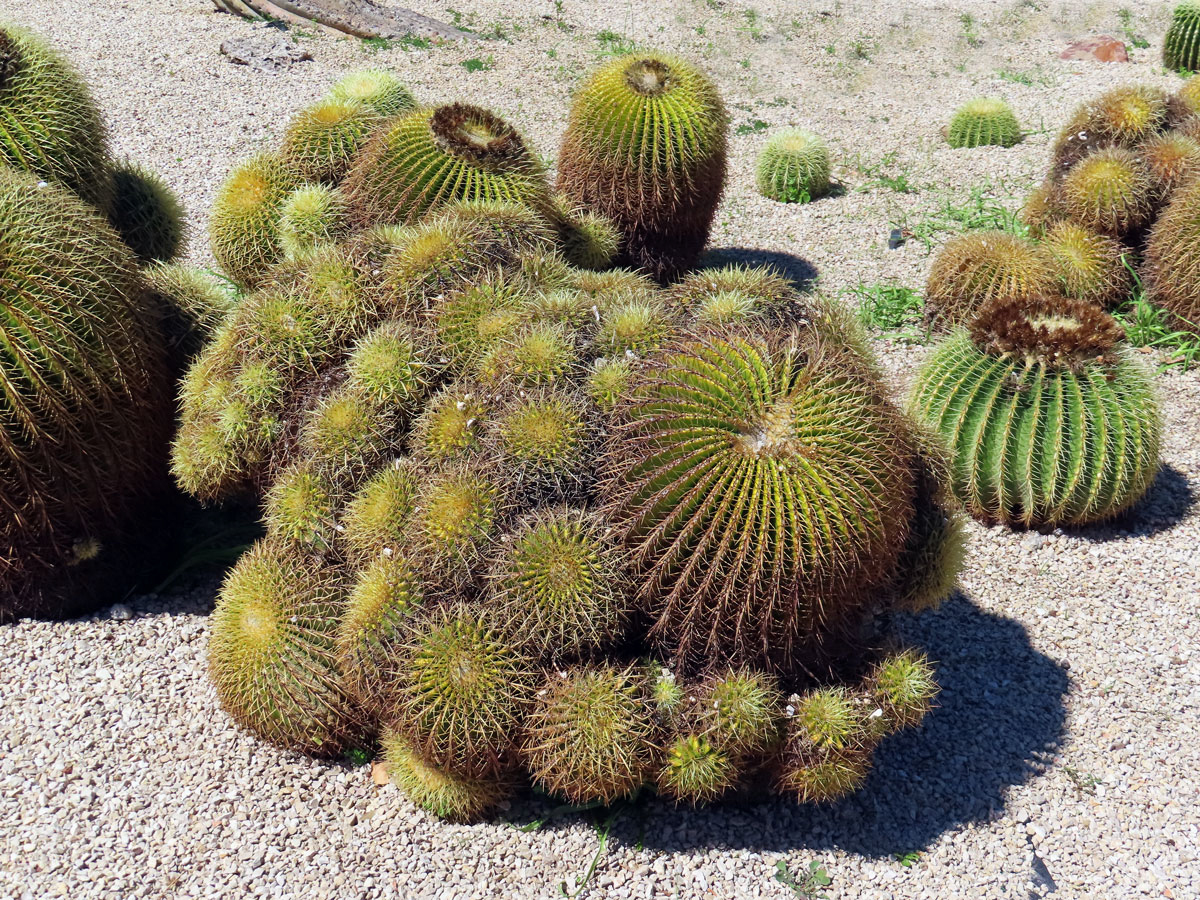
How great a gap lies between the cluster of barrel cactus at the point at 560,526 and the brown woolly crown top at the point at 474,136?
99 cm

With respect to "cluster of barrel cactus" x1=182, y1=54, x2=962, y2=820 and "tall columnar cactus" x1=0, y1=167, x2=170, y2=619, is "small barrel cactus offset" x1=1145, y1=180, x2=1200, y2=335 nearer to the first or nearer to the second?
"cluster of barrel cactus" x1=182, y1=54, x2=962, y2=820

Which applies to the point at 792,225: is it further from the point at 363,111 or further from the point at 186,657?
the point at 186,657

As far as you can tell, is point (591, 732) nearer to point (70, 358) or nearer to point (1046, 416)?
point (70, 358)

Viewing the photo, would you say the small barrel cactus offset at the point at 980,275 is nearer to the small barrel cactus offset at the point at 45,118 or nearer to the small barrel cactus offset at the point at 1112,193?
the small barrel cactus offset at the point at 1112,193

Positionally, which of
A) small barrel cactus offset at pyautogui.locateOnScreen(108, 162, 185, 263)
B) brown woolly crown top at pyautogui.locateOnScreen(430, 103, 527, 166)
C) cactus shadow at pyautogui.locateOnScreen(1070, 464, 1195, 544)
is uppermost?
brown woolly crown top at pyautogui.locateOnScreen(430, 103, 527, 166)

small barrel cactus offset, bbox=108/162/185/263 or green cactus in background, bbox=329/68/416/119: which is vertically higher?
green cactus in background, bbox=329/68/416/119

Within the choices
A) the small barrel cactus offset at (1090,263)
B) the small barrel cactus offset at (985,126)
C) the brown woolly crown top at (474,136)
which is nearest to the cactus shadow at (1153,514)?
the small barrel cactus offset at (1090,263)

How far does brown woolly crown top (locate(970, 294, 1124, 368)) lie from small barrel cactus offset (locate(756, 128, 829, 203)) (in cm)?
365

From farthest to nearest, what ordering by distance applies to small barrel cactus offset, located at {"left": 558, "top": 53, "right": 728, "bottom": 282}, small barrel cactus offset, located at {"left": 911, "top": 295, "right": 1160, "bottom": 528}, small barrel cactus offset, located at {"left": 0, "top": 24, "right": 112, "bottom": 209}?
1. small barrel cactus offset, located at {"left": 558, "top": 53, "right": 728, "bottom": 282}
2. small barrel cactus offset, located at {"left": 911, "top": 295, "right": 1160, "bottom": 528}
3. small barrel cactus offset, located at {"left": 0, "top": 24, "right": 112, "bottom": 209}

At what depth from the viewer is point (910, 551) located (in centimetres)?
352

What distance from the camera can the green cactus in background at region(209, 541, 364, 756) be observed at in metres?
3.44

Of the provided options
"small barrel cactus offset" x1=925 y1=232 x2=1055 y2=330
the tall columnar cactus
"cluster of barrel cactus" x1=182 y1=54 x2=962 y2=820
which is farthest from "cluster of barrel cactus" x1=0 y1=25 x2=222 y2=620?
"small barrel cactus offset" x1=925 y1=232 x2=1055 y2=330

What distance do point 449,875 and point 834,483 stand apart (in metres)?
1.73

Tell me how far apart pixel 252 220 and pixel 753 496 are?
129 inches
